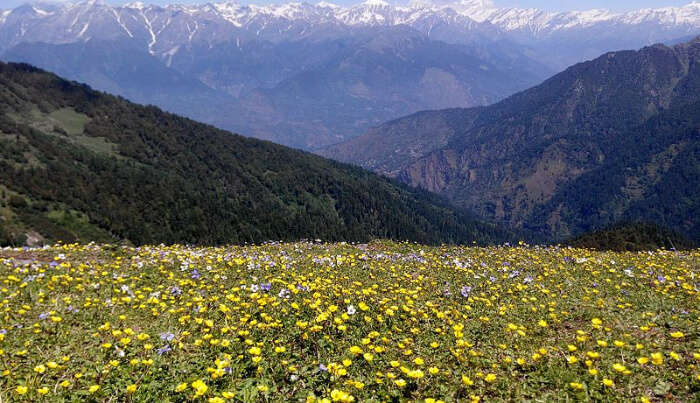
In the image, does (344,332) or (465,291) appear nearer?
(344,332)

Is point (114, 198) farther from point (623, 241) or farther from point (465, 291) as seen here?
point (465, 291)

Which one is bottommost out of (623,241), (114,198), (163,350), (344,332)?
(114,198)

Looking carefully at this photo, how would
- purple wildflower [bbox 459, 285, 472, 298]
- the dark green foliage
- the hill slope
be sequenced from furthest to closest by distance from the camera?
the hill slope → the dark green foliage → purple wildflower [bbox 459, 285, 472, 298]

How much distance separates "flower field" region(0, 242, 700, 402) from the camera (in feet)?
21.1

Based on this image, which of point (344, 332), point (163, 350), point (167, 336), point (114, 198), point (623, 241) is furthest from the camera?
point (114, 198)

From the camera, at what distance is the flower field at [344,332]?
6.45 m

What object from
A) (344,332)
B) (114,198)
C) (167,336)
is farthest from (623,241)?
(114,198)

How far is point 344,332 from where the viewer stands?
849 centimetres

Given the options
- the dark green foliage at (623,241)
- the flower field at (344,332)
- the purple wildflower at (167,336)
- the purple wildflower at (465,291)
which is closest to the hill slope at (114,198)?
the flower field at (344,332)

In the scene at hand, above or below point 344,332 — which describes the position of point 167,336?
above

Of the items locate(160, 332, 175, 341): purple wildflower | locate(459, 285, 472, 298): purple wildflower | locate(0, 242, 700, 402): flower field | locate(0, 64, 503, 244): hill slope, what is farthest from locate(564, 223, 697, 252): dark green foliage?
locate(0, 64, 503, 244): hill slope

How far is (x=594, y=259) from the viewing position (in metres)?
15.4

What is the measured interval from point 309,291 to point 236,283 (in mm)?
2476

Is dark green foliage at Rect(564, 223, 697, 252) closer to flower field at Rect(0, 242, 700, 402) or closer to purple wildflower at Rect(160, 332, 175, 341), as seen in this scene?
flower field at Rect(0, 242, 700, 402)
